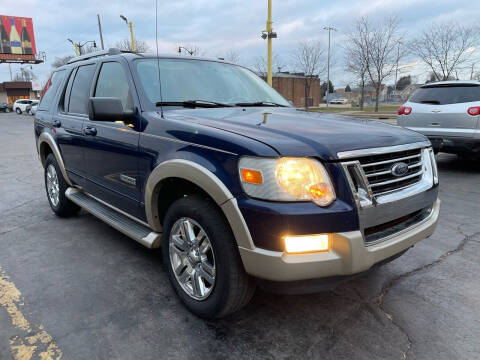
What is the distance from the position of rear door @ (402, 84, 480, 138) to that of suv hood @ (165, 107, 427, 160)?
448 centimetres

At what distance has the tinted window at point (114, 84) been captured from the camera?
10.0 feet

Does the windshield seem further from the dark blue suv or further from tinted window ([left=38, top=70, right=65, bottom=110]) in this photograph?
tinted window ([left=38, top=70, right=65, bottom=110])

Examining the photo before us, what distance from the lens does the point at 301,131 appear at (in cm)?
217

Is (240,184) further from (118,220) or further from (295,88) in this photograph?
(295,88)

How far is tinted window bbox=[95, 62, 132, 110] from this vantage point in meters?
3.06

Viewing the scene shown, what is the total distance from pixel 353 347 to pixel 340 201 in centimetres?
92

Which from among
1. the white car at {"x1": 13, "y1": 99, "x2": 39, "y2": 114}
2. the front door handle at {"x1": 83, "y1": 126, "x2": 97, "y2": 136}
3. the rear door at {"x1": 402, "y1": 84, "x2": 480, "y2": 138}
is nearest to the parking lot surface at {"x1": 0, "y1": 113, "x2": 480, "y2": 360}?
the front door handle at {"x1": 83, "y1": 126, "x2": 97, "y2": 136}

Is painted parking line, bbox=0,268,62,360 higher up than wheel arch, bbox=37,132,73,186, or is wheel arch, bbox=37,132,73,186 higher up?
wheel arch, bbox=37,132,73,186

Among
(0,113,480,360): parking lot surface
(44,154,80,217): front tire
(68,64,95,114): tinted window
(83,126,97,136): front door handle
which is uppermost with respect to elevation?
(68,64,95,114): tinted window

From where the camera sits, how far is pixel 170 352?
212 cm

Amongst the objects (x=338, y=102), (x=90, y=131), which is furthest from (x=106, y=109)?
(x=338, y=102)

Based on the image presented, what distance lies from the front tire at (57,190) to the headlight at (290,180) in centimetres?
317

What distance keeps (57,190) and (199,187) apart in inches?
117

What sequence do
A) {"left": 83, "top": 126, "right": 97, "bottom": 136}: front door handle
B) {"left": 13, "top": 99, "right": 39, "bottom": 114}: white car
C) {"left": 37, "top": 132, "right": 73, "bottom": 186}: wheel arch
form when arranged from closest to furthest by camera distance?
{"left": 83, "top": 126, "right": 97, "bottom": 136}: front door handle → {"left": 37, "top": 132, "right": 73, "bottom": 186}: wheel arch → {"left": 13, "top": 99, "right": 39, "bottom": 114}: white car
